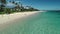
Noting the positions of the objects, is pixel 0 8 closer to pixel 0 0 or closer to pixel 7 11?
pixel 0 0

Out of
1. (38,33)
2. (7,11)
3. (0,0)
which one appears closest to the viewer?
(38,33)

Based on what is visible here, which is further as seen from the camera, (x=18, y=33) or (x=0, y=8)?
(x=0, y=8)

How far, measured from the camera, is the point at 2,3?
43.4 meters

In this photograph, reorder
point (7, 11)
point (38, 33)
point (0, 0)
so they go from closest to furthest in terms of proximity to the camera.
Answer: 1. point (38, 33)
2. point (7, 11)
3. point (0, 0)

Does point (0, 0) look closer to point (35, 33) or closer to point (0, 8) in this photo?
point (0, 8)

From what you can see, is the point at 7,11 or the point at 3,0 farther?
the point at 3,0

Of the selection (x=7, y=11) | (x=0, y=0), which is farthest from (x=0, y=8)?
(x=7, y=11)

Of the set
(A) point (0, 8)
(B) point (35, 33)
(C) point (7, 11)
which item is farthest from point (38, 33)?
(A) point (0, 8)

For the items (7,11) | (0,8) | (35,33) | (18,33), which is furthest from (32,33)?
(0,8)

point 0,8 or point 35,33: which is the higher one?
point 35,33

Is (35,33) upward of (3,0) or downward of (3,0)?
upward

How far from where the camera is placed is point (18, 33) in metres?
10.2

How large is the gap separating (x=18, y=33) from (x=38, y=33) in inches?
49.5

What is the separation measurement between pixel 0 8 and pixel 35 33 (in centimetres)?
3264
